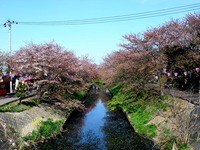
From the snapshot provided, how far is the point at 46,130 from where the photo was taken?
2019 cm

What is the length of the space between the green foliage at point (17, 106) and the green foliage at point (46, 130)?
252 centimetres

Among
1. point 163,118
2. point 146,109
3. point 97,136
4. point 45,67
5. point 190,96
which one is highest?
point 45,67

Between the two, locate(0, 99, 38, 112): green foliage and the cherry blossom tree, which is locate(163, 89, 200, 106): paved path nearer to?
the cherry blossom tree

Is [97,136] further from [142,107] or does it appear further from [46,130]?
[142,107]

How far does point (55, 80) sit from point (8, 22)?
15301 mm

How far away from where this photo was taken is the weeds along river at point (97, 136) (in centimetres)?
1777

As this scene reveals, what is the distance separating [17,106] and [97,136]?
760cm

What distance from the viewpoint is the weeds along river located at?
58.3 ft

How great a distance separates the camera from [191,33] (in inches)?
1169

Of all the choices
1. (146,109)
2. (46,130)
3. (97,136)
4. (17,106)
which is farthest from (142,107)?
(17,106)

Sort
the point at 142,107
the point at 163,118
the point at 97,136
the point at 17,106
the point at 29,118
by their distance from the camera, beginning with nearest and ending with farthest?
the point at 97,136 → the point at 163,118 → the point at 29,118 → the point at 17,106 → the point at 142,107

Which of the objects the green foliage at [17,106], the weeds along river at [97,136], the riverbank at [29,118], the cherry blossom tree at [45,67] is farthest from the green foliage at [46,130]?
the cherry blossom tree at [45,67]

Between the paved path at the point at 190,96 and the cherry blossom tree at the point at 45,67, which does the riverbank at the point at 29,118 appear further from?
the paved path at the point at 190,96

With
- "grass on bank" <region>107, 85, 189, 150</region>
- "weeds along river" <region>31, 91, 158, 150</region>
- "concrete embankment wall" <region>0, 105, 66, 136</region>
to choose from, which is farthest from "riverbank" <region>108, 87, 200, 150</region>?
"concrete embankment wall" <region>0, 105, 66, 136</region>
